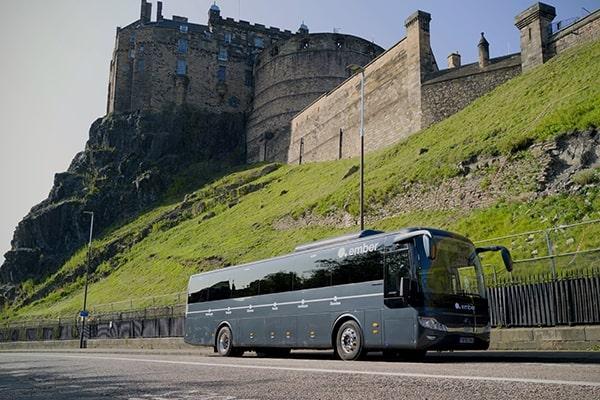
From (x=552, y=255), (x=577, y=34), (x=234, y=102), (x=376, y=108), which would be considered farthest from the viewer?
(x=234, y=102)

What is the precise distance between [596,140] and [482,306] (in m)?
11.8

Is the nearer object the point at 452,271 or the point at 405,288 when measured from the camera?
the point at 405,288

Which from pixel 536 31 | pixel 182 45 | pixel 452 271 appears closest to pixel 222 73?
pixel 182 45

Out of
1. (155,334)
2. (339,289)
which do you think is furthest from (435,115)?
(339,289)

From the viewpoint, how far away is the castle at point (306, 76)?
35156 mm

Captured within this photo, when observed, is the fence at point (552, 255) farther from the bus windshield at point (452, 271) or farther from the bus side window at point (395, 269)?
the bus side window at point (395, 269)

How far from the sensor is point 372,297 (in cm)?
1313

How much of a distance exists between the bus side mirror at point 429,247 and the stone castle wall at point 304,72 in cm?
5439

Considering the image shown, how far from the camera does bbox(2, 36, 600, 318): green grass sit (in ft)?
74.4

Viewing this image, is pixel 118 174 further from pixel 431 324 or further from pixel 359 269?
pixel 431 324

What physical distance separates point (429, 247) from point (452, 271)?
974mm

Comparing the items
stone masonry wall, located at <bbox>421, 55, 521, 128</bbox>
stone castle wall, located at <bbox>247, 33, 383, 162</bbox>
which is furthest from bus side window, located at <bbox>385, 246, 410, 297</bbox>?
stone castle wall, located at <bbox>247, 33, 383, 162</bbox>

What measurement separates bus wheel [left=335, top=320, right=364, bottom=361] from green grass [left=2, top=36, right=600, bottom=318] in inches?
263

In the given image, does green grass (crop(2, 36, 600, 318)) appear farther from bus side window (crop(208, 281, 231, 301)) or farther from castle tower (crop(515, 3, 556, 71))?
bus side window (crop(208, 281, 231, 301))
